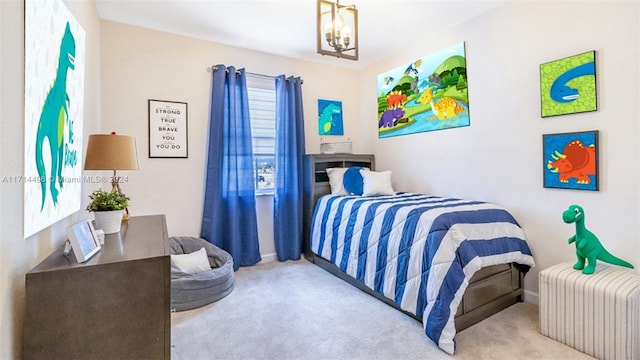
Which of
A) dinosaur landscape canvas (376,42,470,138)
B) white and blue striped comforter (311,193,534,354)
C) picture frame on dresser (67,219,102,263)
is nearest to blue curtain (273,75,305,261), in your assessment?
white and blue striped comforter (311,193,534,354)

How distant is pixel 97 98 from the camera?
265cm

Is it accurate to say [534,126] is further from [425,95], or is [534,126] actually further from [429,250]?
[429,250]

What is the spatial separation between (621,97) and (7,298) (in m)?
3.23

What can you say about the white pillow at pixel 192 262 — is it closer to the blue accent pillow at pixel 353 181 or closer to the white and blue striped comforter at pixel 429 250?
the white and blue striped comforter at pixel 429 250

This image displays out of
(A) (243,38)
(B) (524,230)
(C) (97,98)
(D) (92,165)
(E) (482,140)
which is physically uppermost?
(A) (243,38)

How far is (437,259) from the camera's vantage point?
1956mm

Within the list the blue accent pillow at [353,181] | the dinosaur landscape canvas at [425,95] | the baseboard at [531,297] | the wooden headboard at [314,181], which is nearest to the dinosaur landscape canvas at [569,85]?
the dinosaur landscape canvas at [425,95]

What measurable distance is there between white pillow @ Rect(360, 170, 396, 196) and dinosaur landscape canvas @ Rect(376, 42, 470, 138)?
68cm

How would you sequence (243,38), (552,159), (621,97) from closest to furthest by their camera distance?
(621,97), (552,159), (243,38)

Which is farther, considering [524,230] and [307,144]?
[307,144]

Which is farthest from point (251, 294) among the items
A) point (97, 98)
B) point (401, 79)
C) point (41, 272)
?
point (401, 79)

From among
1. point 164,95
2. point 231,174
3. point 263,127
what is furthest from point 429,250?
point 164,95

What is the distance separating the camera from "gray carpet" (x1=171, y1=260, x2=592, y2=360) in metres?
1.83

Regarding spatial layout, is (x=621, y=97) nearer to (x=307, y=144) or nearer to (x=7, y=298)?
(x=307, y=144)
